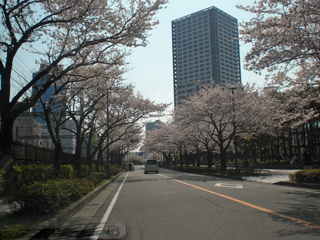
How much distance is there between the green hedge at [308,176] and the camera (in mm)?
12070

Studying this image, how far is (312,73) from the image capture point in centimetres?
1337

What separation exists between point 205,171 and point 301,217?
24335 millimetres

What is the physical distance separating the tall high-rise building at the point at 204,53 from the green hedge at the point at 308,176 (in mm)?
111055

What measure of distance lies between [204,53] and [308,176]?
123 m

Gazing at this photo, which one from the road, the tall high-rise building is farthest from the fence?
the tall high-rise building

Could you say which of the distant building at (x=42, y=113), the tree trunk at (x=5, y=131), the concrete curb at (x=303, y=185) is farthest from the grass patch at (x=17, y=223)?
the concrete curb at (x=303, y=185)

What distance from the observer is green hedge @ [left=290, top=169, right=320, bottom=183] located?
39.6ft

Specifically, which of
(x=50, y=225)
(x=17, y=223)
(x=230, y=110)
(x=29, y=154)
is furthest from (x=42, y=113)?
(x=50, y=225)

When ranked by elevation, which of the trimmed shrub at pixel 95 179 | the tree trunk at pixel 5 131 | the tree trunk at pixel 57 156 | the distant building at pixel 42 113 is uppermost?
the distant building at pixel 42 113

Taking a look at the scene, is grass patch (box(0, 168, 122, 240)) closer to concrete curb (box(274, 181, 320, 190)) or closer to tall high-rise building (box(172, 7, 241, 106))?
concrete curb (box(274, 181, 320, 190))

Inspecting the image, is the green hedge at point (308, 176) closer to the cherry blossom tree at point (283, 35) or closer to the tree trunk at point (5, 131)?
the cherry blossom tree at point (283, 35)

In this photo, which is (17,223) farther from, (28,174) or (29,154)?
(29,154)

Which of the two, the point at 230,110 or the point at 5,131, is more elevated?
the point at 230,110

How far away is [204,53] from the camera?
12962cm
